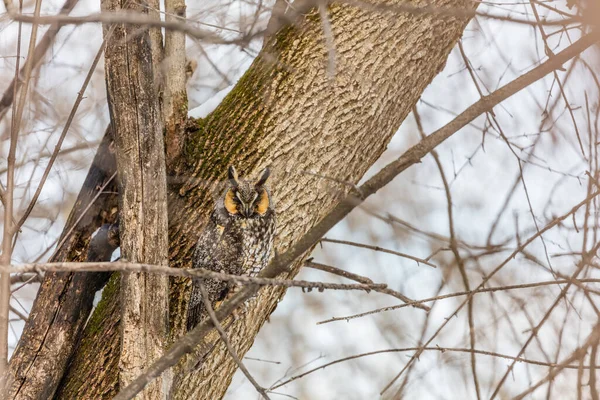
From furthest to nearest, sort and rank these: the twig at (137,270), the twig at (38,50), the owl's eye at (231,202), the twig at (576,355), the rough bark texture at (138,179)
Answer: the owl's eye at (231,202), the twig at (38,50), the rough bark texture at (138,179), the twig at (576,355), the twig at (137,270)

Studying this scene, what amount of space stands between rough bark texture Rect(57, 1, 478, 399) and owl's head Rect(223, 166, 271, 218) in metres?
0.07

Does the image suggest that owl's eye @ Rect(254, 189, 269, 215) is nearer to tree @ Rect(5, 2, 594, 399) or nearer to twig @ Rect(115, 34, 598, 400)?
tree @ Rect(5, 2, 594, 399)

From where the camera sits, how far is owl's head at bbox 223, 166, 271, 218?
2477 millimetres

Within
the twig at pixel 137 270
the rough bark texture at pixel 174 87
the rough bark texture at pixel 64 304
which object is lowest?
the twig at pixel 137 270

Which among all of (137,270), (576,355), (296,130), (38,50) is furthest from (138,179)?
(576,355)

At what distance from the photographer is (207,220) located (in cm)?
256

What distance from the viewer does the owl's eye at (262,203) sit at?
98.0 inches

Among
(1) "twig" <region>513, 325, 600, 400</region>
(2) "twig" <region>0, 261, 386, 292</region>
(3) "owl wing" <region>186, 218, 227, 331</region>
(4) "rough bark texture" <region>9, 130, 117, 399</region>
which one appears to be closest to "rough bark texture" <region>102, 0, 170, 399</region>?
(3) "owl wing" <region>186, 218, 227, 331</region>

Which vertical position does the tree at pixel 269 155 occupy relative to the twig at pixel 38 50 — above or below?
below

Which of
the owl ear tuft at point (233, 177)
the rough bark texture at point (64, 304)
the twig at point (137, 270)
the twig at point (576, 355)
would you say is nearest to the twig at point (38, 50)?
the rough bark texture at point (64, 304)

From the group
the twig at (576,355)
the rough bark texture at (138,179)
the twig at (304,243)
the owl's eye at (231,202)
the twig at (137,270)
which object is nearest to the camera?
the twig at (137,270)

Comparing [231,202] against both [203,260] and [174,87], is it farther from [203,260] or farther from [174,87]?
[174,87]

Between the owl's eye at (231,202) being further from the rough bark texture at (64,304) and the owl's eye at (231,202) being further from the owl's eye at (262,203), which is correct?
the rough bark texture at (64,304)

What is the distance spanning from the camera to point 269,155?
2.54 meters
